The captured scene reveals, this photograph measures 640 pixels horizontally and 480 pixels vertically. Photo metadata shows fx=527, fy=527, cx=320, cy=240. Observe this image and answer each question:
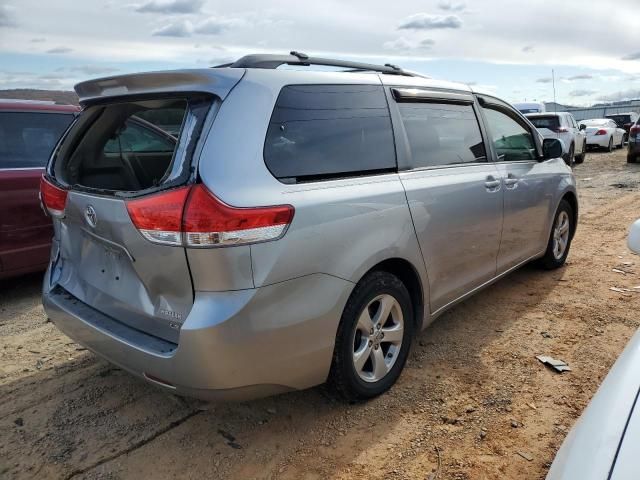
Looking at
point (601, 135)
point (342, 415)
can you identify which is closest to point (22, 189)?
point (342, 415)

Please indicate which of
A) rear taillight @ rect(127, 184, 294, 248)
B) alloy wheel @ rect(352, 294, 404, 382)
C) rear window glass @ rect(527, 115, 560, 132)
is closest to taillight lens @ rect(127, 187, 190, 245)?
rear taillight @ rect(127, 184, 294, 248)

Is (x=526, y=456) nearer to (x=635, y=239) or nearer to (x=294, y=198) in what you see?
(x=635, y=239)

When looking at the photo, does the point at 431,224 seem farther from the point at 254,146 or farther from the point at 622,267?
the point at 622,267

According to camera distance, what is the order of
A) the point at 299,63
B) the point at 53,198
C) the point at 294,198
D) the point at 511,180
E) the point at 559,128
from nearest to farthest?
the point at 294,198
the point at 299,63
the point at 53,198
the point at 511,180
the point at 559,128

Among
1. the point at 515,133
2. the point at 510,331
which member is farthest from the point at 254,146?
the point at 515,133

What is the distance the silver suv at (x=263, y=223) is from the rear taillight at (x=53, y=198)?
0.01 m

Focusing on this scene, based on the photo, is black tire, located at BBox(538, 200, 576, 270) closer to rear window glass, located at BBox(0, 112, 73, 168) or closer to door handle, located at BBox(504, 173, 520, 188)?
door handle, located at BBox(504, 173, 520, 188)

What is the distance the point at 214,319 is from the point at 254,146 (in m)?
0.76

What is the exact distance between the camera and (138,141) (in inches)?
133

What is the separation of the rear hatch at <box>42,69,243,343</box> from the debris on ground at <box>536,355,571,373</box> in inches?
91.7

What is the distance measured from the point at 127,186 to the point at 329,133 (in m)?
1.32

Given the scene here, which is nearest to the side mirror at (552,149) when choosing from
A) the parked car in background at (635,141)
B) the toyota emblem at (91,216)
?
the toyota emblem at (91,216)

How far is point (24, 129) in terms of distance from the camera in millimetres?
4871

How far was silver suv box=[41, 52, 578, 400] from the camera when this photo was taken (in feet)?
7.16
